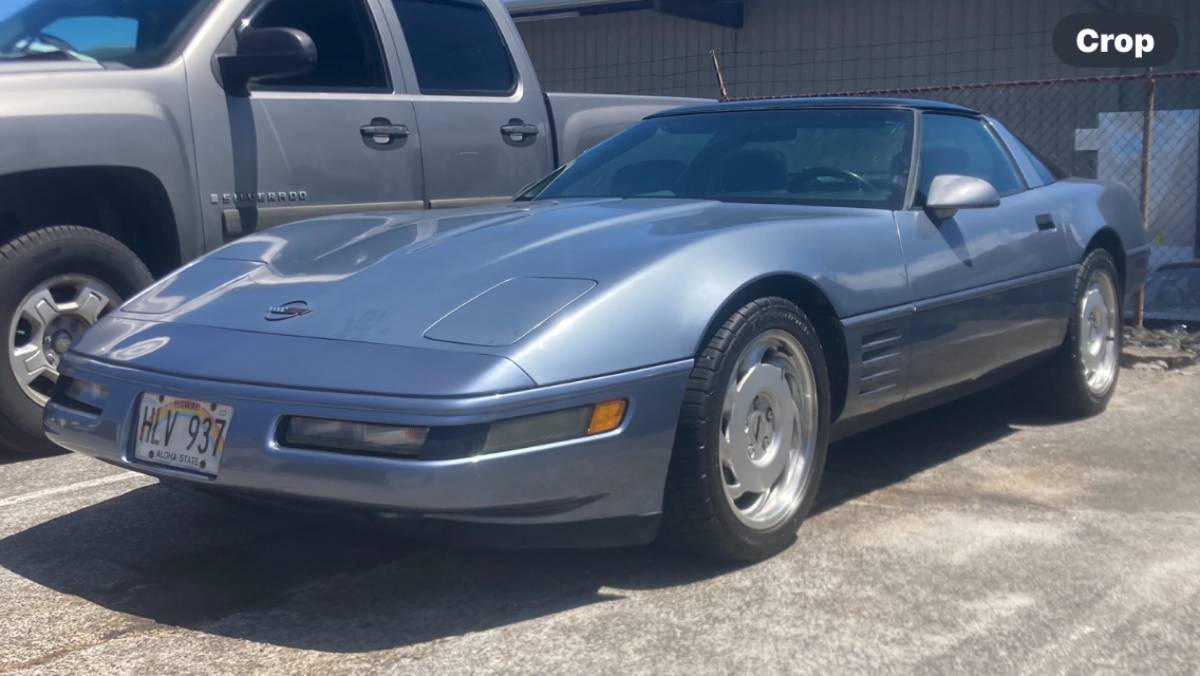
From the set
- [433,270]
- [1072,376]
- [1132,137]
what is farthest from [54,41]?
[1132,137]

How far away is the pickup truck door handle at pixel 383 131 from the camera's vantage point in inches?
220

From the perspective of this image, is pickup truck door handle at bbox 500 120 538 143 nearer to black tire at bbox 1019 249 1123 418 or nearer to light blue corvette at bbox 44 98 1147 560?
light blue corvette at bbox 44 98 1147 560

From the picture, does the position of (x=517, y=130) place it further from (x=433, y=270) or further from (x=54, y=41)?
(x=433, y=270)

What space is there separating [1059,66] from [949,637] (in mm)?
9905

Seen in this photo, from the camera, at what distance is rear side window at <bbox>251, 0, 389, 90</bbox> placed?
554 centimetres

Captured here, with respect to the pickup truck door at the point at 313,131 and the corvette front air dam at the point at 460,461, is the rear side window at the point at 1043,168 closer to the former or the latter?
the pickup truck door at the point at 313,131

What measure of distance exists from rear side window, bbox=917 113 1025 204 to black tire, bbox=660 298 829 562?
1284 mm

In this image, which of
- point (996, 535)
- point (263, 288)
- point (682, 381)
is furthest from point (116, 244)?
point (996, 535)

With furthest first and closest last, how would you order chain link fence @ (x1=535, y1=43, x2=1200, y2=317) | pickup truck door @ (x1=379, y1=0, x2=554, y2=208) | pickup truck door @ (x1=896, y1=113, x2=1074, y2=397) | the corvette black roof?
chain link fence @ (x1=535, y1=43, x2=1200, y2=317) < pickup truck door @ (x1=379, y1=0, x2=554, y2=208) < the corvette black roof < pickup truck door @ (x1=896, y1=113, x2=1074, y2=397)

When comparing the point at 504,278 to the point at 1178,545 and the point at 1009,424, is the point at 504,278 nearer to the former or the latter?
the point at 1178,545

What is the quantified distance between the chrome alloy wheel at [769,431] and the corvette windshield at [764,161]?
0.84m

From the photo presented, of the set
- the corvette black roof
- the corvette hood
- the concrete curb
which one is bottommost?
the concrete curb

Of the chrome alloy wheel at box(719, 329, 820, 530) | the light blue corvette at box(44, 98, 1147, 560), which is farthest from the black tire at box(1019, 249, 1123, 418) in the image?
the chrome alloy wheel at box(719, 329, 820, 530)

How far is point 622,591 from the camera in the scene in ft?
10.8
